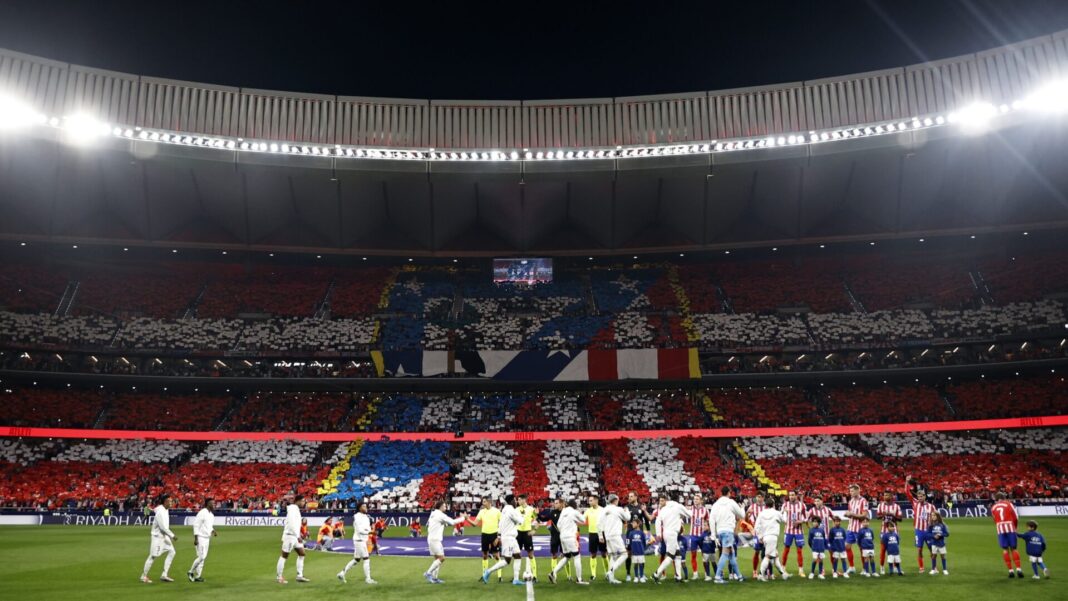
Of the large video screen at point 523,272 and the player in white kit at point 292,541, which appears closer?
the player in white kit at point 292,541

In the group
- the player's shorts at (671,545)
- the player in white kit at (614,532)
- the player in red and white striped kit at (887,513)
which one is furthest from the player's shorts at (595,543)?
the player in red and white striped kit at (887,513)

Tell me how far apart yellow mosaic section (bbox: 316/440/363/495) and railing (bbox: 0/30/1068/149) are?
65.7 feet

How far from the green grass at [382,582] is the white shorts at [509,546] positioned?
763 millimetres

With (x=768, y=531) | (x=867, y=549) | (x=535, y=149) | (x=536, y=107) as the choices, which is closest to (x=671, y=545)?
(x=768, y=531)

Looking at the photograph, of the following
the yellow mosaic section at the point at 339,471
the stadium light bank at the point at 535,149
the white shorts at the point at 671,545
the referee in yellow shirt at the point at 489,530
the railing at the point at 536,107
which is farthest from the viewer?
the railing at the point at 536,107

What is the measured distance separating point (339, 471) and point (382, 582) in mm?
27253

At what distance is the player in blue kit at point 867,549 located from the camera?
1748 cm

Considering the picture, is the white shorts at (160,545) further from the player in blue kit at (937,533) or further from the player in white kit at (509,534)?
the player in blue kit at (937,533)

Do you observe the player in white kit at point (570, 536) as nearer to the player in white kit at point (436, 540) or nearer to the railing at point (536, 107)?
the player in white kit at point (436, 540)

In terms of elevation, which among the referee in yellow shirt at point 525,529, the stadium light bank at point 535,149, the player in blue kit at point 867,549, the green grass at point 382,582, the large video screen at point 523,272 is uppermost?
the stadium light bank at point 535,149

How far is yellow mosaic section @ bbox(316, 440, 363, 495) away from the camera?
4188 centimetres

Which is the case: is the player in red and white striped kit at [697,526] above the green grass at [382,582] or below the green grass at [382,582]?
Answer: above

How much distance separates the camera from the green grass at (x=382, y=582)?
15.2 metres

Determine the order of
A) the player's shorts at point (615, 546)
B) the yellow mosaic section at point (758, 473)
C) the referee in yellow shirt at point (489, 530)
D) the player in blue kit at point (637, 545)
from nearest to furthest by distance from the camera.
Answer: the player's shorts at point (615, 546) → the player in blue kit at point (637, 545) → the referee in yellow shirt at point (489, 530) → the yellow mosaic section at point (758, 473)
